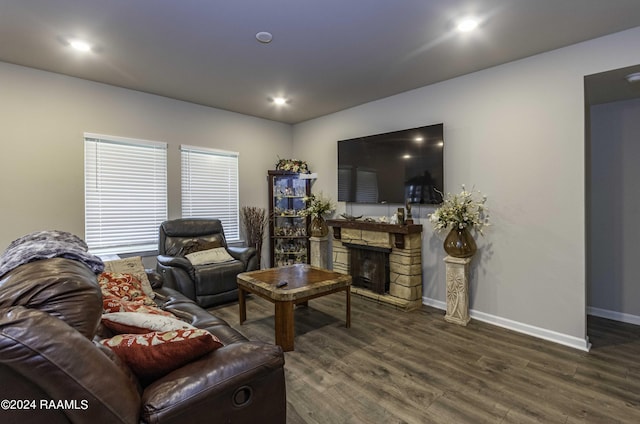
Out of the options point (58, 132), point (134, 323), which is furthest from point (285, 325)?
point (58, 132)

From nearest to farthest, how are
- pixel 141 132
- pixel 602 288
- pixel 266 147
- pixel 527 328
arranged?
pixel 527 328
pixel 602 288
pixel 141 132
pixel 266 147

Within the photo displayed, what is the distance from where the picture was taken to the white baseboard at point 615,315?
131 inches

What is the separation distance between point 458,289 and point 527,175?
1326 mm

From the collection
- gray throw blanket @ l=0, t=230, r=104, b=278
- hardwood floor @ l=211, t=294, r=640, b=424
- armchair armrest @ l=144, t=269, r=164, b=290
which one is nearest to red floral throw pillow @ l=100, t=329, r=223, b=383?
gray throw blanket @ l=0, t=230, r=104, b=278

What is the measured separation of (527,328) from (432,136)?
2.23 m

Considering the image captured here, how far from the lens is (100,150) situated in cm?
376

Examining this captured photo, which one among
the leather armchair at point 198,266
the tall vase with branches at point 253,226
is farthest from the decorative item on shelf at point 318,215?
the leather armchair at point 198,266

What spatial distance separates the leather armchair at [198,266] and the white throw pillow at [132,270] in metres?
0.80

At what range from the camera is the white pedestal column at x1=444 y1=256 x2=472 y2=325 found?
3256mm

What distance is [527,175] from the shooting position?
3.05 meters

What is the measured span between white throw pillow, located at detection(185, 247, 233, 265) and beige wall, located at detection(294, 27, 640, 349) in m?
2.59

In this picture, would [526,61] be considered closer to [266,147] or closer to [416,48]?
[416,48]

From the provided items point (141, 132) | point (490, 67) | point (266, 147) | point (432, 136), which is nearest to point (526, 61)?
point (490, 67)

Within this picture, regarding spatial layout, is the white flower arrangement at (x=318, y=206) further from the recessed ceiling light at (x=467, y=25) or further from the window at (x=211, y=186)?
the recessed ceiling light at (x=467, y=25)
